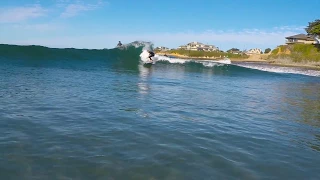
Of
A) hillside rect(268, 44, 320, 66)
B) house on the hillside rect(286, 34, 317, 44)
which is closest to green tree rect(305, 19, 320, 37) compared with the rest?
hillside rect(268, 44, 320, 66)

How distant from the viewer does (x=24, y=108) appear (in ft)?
26.1

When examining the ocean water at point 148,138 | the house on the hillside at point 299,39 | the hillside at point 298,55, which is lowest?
the ocean water at point 148,138

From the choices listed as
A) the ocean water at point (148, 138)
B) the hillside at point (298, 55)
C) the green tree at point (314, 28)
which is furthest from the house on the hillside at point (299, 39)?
the ocean water at point (148, 138)

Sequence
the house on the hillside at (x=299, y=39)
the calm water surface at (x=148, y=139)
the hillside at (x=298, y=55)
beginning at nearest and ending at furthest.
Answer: the calm water surface at (x=148, y=139), the hillside at (x=298, y=55), the house on the hillside at (x=299, y=39)

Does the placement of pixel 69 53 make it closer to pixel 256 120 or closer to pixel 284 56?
pixel 256 120

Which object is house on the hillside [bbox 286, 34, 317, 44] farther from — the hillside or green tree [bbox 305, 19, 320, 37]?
green tree [bbox 305, 19, 320, 37]

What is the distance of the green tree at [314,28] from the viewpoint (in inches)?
3022

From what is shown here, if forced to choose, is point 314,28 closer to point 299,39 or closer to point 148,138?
point 299,39

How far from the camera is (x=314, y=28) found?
254 ft

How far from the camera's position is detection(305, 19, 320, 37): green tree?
252ft

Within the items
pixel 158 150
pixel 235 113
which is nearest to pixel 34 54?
pixel 235 113

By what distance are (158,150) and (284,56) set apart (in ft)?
287

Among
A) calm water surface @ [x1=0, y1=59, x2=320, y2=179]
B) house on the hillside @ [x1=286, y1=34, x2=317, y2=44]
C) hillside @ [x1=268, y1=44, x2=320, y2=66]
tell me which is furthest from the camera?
house on the hillside @ [x1=286, y1=34, x2=317, y2=44]

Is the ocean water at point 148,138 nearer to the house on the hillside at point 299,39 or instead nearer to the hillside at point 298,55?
the hillside at point 298,55
